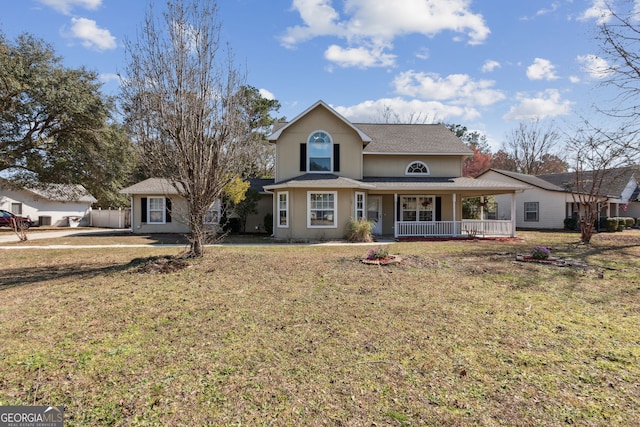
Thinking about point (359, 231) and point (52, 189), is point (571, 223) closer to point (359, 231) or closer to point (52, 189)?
point (359, 231)

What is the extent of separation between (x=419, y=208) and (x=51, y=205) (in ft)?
108

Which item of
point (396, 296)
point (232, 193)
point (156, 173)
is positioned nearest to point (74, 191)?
point (232, 193)

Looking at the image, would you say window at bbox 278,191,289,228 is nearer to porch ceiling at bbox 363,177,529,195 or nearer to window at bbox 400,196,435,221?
porch ceiling at bbox 363,177,529,195

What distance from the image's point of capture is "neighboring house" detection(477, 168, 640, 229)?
24.3 meters

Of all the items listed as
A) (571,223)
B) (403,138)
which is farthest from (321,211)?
(571,223)

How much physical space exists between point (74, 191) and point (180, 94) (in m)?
24.2

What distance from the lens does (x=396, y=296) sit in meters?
6.29

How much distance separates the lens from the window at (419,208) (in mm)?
18922

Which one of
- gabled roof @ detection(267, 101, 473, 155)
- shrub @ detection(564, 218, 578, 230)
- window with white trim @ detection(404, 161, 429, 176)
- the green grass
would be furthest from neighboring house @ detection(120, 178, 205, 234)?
shrub @ detection(564, 218, 578, 230)

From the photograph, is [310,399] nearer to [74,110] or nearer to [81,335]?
[81,335]

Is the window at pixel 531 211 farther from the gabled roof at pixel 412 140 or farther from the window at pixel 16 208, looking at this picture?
the window at pixel 16 208

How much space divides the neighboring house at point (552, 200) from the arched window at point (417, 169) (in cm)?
932

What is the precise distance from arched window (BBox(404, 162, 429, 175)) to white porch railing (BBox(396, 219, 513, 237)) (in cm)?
326

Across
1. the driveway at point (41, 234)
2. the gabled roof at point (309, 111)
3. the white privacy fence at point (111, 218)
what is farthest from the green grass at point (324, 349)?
the white privacy fence at point (111, 218)
